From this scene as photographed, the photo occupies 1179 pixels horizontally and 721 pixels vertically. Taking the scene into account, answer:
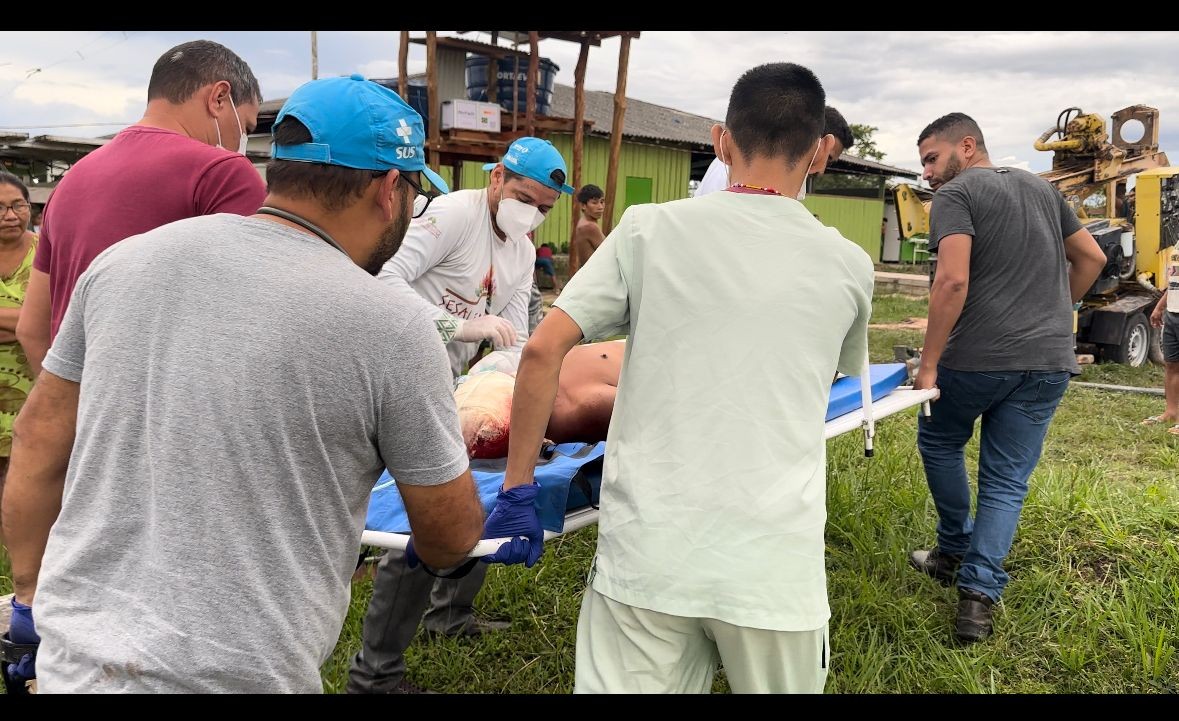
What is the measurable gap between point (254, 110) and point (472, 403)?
3.55 feet

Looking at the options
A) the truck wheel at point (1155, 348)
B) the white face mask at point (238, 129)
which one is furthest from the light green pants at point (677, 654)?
the truck wheel at point (1155, 348)

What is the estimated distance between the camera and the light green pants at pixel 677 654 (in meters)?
1.77

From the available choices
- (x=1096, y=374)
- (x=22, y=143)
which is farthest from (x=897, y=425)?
(x=22, y=143)

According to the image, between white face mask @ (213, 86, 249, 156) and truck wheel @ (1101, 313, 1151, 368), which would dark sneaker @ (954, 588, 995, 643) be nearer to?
white face mask @ (213, 86, 249, 156)

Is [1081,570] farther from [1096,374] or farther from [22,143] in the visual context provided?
[22,143]

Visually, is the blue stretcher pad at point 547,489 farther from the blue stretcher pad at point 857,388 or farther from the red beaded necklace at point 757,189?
the blue stretcher pad at point 857,388

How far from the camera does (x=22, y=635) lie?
1.82 meters

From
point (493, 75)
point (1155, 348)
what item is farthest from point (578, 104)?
point (1155, 348)

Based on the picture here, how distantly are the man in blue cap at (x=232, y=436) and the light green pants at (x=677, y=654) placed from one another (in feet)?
2.06

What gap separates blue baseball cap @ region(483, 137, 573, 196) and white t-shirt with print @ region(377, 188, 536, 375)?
0.65ft

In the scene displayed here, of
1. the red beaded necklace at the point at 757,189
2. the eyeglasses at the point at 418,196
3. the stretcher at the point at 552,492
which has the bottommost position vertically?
the stretcher at the point at 552,492

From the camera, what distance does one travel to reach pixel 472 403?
9.09 feet

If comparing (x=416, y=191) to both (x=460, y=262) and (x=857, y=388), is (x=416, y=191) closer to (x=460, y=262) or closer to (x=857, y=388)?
(x=460, y=262)

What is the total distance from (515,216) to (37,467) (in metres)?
2.13
